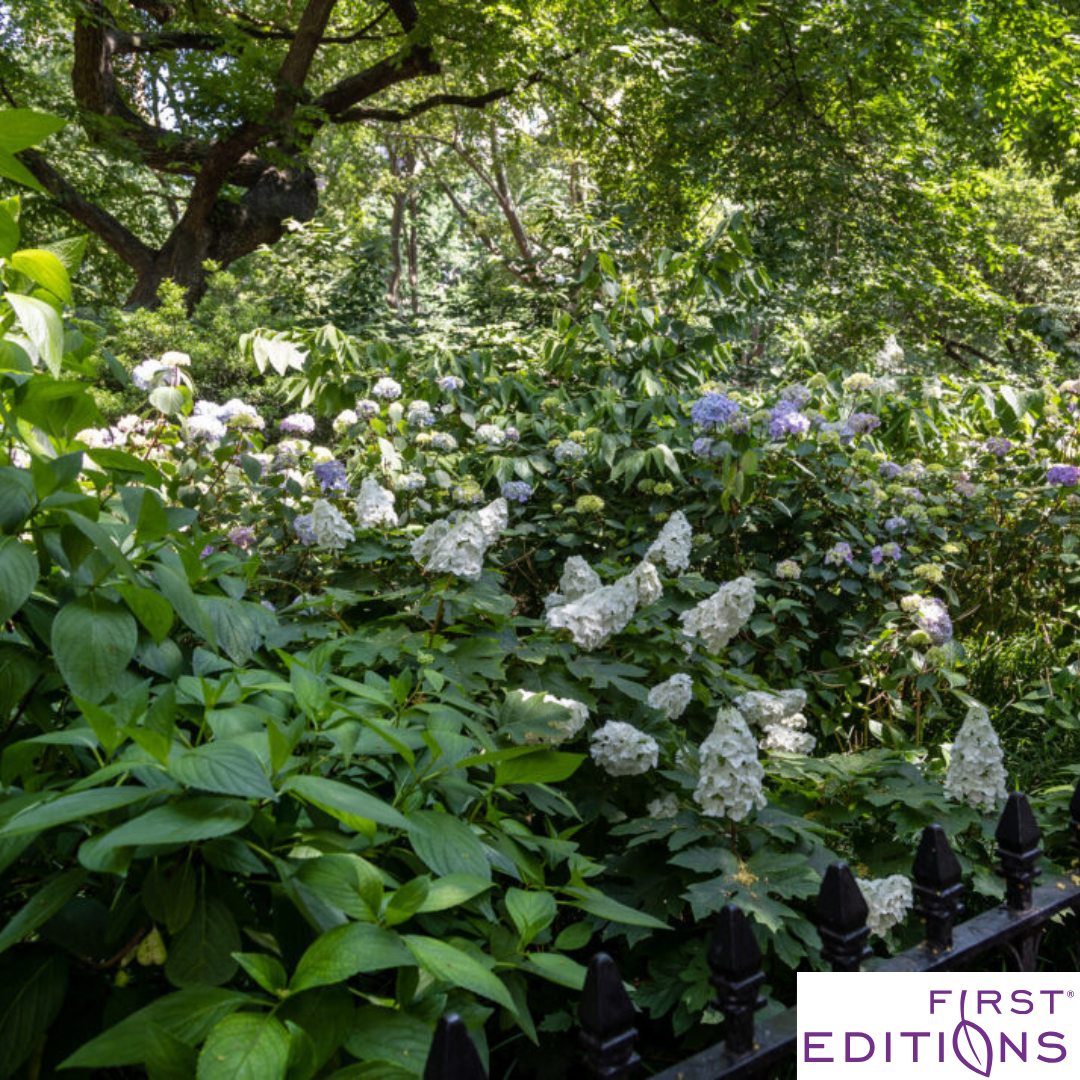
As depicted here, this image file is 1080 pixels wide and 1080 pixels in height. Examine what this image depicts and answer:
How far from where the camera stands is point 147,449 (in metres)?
2.93

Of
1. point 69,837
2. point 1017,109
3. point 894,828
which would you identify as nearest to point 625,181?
point 1017,109

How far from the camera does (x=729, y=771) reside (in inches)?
62.1

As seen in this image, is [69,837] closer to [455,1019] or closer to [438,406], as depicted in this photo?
[455,1019]

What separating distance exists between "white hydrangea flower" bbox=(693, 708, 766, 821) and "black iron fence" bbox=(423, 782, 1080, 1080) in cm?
30

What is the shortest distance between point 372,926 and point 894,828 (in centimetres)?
156

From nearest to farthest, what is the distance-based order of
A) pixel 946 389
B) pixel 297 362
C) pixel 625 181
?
pixel 297 362 → pixel 946 389 → pixel 625 181

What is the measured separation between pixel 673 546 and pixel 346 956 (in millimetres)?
1894

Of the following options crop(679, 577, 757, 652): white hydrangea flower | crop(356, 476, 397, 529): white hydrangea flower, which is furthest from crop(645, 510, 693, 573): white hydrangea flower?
crop(356, 476, 397, 529): white hydrangea flower

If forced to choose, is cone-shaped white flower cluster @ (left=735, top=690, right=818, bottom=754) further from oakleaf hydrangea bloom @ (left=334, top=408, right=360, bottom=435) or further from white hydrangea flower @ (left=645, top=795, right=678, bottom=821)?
oakleaf hydrangea bloom @ (left=334, top=408, right=360, bottom=435)

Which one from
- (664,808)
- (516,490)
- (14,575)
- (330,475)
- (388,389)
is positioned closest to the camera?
(14,575)

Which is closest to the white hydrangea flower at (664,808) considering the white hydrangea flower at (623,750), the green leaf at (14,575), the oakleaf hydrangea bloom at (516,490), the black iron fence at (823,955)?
the white hydrangea flower at (623,750)

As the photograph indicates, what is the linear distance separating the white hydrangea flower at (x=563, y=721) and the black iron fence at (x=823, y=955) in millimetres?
501

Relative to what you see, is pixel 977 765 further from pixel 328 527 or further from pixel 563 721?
pixel 328 527

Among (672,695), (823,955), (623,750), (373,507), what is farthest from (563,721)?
(373,507)
